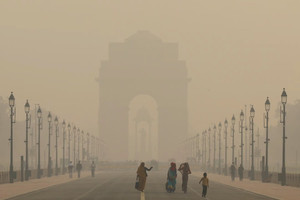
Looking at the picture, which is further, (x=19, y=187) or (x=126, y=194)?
(x=19, y=187)

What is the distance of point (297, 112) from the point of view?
166 meters

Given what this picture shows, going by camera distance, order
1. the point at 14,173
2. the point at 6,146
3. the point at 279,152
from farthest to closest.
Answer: the point at 279,152 → the point at 6,146 → the point at 14,173

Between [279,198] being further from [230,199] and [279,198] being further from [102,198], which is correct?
[102,198]

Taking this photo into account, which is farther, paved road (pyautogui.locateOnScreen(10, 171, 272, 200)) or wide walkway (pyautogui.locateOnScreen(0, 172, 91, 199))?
wide walkway (pyautogui.locateOnScreen(0, 172, 91, 199))

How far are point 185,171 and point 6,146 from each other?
106 m

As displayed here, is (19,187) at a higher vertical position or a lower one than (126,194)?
lower

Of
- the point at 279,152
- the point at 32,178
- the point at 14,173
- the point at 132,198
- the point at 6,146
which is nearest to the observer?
the point at 132,198

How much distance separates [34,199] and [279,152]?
12485 cm

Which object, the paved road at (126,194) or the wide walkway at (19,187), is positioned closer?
the paved road at (126,194)

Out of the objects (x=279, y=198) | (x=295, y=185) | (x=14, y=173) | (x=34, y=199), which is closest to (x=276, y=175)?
(x=295, y=185)

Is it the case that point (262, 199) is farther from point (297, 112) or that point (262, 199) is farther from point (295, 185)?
point (297, 112)

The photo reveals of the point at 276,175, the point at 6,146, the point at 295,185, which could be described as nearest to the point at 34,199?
the point at 295,185

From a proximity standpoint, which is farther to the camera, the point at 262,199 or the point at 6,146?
the point at 6,146

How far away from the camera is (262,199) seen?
41.1 meters
